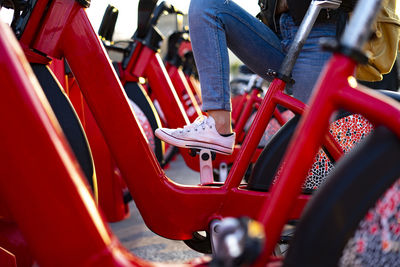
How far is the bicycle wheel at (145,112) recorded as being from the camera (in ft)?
7.78

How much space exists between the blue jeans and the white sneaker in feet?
0.20

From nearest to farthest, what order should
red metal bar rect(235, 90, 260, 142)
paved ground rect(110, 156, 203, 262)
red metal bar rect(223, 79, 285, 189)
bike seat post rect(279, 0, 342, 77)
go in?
bike seat post rect(279, 0, 342, 77) → red metal bar rect(223, 79, 285, 189) → paved ground rect(110, 156, 203, 262) → red metal bar rect(235, 90, 260, 142)

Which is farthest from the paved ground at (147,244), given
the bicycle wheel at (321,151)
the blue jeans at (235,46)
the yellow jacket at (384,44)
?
the yellow jacket at (384,44)

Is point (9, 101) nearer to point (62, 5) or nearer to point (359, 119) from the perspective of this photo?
point (62, 5)

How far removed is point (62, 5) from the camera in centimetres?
123

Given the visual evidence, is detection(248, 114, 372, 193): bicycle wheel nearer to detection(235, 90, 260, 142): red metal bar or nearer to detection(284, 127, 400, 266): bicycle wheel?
detection(284, 127, 400, 266): bicycle wheel

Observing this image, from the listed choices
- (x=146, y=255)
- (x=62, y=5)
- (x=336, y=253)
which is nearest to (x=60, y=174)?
(x=336, y=253)

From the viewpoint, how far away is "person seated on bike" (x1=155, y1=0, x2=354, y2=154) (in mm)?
1418

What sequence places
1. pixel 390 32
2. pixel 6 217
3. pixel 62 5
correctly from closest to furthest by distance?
1. pixel 6 217
2. pixel 62 5
3. pixel 390 32

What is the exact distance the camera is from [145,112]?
2389 mm

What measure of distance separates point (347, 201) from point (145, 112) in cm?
184

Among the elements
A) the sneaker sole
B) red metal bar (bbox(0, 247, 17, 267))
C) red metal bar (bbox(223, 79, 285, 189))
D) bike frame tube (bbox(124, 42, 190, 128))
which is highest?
red metal bar (bbox(223, 79, 285, 189))

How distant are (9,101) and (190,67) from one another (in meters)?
5.26

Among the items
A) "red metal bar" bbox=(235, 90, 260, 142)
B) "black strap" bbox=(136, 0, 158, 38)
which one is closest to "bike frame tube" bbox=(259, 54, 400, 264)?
"black strap" bbox=(136, 0, 158, 38)
